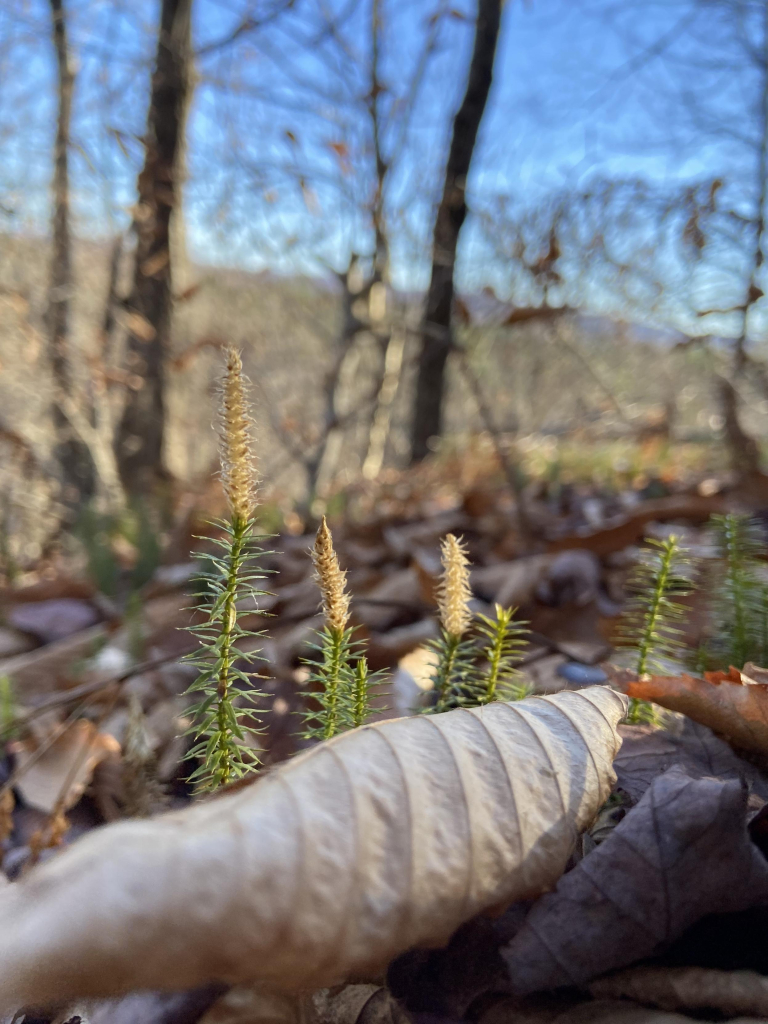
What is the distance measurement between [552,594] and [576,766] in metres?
1.41

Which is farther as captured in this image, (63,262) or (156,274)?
(63,262)

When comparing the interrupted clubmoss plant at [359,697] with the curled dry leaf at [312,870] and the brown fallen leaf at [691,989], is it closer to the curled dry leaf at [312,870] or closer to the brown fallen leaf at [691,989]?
the curled dry leaf at [312,870]

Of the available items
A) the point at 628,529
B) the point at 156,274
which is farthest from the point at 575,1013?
the point at 156,274

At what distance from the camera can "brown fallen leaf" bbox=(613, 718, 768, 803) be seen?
74 centimetres

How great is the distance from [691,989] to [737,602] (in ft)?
2.24

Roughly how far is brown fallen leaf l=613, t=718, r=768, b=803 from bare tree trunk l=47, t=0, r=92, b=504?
19.3 feet

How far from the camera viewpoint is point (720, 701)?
79 cm

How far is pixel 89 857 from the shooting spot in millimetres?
402

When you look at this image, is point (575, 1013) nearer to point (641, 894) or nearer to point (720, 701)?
point (641, 894)

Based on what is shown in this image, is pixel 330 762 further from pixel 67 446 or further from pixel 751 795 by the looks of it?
pixel 67 446

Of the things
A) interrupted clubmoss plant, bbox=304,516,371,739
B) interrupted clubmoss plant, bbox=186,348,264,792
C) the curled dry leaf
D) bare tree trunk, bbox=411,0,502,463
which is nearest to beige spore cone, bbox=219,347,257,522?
interrupted clubmoss plant, bbox=186,348,264,792

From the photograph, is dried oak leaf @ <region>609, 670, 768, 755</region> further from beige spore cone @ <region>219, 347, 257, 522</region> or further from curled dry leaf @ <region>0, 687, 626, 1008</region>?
beige spore cone @ <region>219, 347, 257, 522</region>

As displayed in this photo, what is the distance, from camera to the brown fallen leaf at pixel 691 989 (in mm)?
527

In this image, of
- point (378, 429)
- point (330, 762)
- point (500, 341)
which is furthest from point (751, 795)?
point (500, 341)
